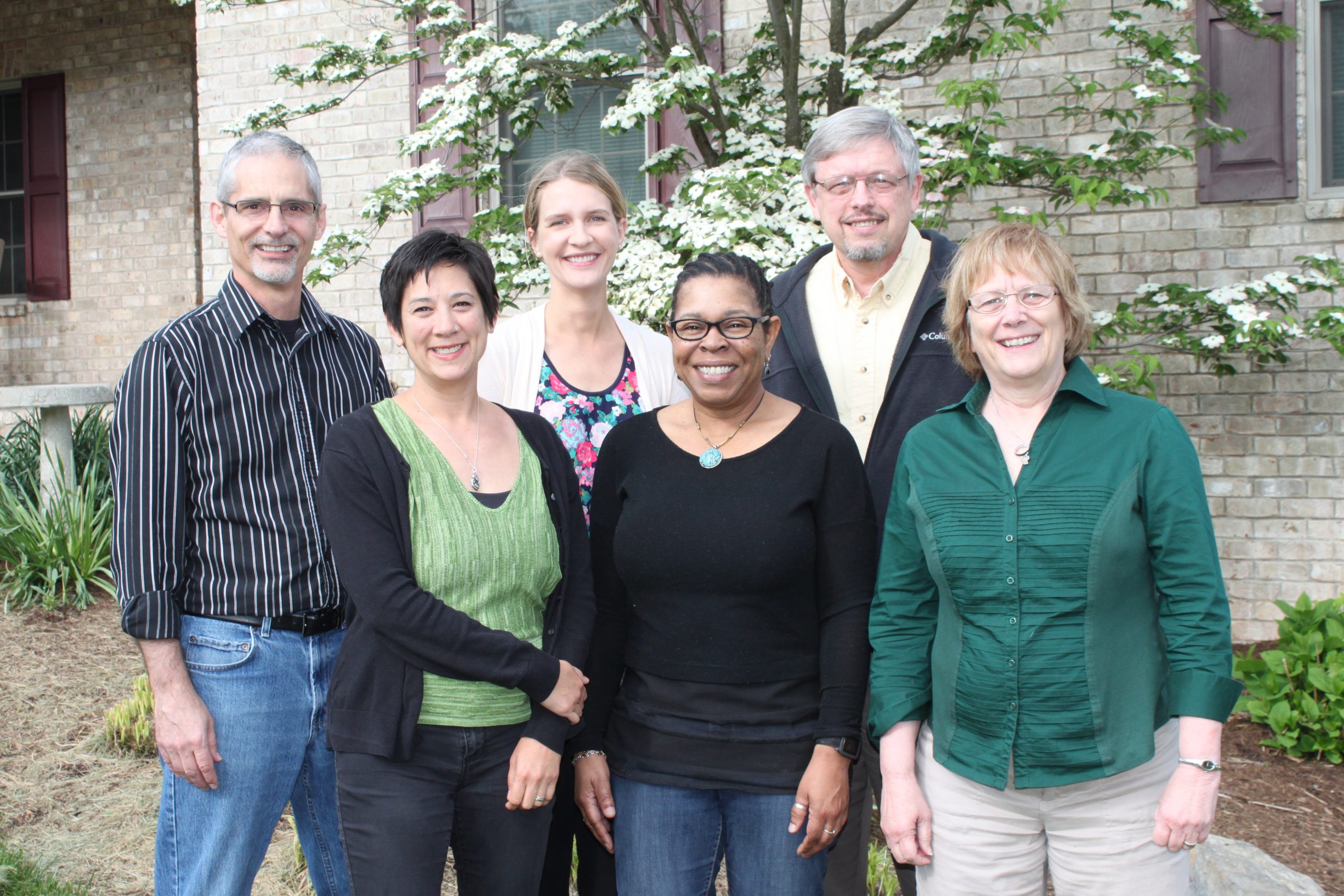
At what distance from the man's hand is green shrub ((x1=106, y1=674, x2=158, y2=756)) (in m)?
3.13

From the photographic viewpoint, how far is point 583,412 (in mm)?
2672

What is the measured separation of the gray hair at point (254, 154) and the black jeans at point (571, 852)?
1.49m

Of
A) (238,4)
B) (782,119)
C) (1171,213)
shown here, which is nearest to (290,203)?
(782,119)

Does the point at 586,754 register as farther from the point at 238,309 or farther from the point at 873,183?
the point at 873,183

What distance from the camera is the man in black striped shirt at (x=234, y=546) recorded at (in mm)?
2143

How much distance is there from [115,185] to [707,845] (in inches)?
398

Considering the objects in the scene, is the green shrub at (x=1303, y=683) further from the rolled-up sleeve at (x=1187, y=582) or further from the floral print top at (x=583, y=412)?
the floral print top at (x=583, y=412)

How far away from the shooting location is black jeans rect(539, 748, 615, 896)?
2.45m

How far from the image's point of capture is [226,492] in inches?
87.7

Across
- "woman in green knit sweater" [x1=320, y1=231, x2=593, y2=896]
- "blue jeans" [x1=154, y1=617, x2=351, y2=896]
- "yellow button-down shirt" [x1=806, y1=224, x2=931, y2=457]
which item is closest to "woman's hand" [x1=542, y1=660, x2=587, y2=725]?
"woman in green knit sweater" [x1=320, y1=231, x2=593, y2=896]

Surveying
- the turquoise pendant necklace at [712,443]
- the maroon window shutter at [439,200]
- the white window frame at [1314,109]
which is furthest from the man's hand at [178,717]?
the white window frame at [1314,109]

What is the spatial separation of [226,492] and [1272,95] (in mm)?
5910

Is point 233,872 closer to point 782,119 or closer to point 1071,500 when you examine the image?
point 1071,500

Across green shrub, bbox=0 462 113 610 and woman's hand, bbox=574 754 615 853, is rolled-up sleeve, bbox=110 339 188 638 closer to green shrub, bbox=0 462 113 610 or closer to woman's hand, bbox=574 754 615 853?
woman's hand, bbox=574 754 615 853
